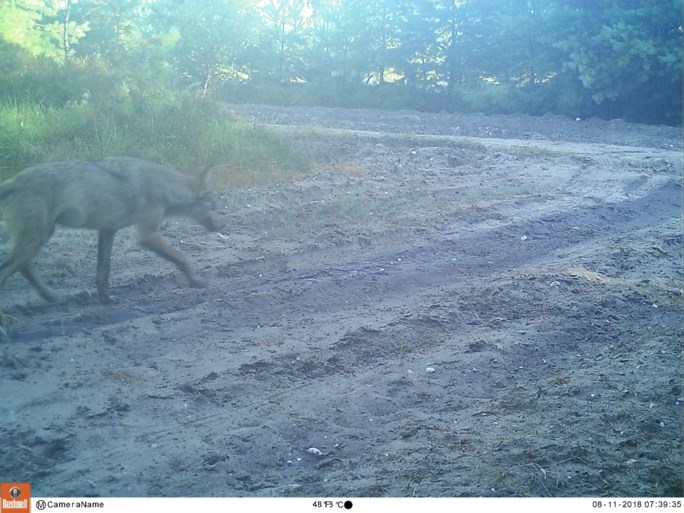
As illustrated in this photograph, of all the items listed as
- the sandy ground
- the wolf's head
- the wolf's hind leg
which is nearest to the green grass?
the sandy ground

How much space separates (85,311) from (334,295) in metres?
2.72

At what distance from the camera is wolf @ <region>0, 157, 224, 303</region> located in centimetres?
782

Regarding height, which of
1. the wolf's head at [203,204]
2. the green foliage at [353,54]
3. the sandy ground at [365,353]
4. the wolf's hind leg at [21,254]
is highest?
the green foliage at [353,54]

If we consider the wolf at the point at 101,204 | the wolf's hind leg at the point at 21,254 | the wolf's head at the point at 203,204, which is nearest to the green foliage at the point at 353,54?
the wolf's head at the point at 203,204

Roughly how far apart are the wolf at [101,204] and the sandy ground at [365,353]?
52cm

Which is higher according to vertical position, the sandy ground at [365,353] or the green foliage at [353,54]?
the green foliage at [353,54]

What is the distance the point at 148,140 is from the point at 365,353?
8.39 metres

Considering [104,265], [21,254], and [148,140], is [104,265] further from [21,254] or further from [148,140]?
[148,140]

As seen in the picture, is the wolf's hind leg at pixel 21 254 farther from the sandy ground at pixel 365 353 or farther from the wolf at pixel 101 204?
the sandy ground at pixel 365 353

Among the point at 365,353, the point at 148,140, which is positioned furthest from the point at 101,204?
the point at 148,140

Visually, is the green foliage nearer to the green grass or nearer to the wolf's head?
the green grass

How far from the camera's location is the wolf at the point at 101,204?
25.7 ft

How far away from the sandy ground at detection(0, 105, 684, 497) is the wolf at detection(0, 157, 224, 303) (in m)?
0.52

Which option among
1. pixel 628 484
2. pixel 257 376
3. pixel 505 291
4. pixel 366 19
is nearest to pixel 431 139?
pixel 505 291
